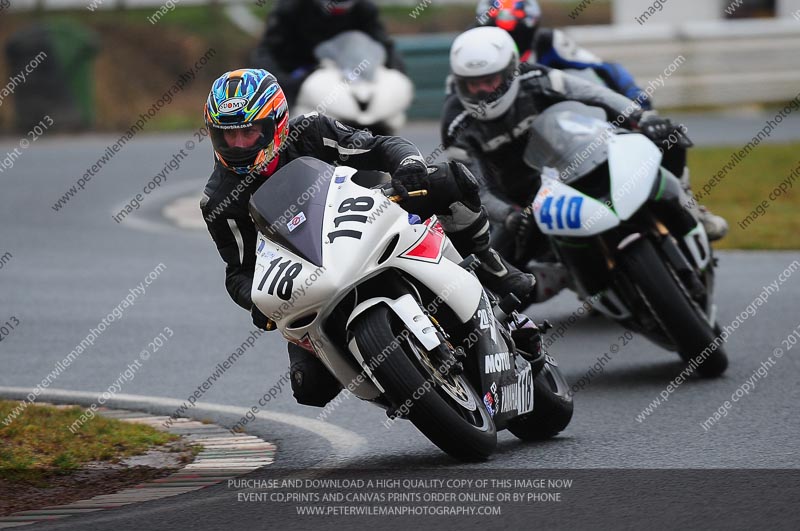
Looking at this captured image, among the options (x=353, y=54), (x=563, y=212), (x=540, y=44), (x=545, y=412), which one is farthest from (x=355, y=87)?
(x=545, y=412)

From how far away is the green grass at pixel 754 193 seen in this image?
13.6 m

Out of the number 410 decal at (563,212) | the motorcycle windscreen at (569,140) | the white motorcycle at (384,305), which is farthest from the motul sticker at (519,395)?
the motorcycle windscreen at (569,140)

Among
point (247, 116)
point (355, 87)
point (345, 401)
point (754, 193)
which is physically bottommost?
point (754, 193)

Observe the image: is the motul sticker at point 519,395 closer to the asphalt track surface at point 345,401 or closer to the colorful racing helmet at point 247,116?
the asphalt track surface at point 345,401

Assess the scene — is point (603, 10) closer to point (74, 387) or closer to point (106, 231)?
point (106, 231)

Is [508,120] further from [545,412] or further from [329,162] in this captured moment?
[545,412]

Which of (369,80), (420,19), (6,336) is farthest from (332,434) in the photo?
(420,19)

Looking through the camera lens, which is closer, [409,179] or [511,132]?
[409,179]

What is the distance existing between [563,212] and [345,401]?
1.54 m

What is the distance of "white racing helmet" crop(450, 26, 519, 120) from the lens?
8.12 meters

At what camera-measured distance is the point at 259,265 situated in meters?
5.83

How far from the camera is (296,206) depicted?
229 inches

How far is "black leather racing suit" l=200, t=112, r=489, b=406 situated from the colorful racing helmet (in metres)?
0.12

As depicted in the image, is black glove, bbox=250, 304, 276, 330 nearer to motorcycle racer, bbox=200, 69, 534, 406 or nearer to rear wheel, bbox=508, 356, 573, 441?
motorcycle racer, bbox=200, 69, 534, 406
